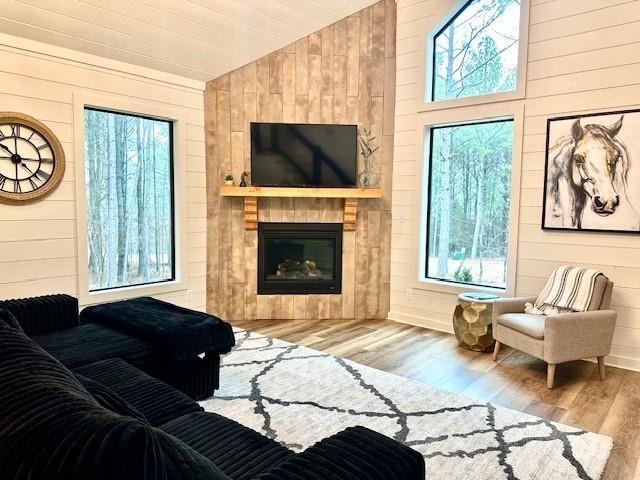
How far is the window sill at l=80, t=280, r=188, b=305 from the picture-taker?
4.21 m

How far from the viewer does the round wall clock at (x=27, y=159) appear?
3598 millimetres

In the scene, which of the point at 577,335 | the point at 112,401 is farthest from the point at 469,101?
the point at 112,401

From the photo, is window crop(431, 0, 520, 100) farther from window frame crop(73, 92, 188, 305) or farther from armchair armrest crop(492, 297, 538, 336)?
window frame crop(73, 92, 188, 305)

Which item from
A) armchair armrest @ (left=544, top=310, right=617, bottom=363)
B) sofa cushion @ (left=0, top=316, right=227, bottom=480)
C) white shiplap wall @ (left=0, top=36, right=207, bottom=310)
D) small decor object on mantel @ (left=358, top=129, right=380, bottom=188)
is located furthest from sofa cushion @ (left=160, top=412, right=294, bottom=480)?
small decor object on mantel @ (left=358, top=129, right=380, bottom=188)

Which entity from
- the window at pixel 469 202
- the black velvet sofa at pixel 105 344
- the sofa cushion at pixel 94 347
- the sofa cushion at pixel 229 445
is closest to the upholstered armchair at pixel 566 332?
the window at pixel 469 202

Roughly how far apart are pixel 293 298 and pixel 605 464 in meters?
3.47

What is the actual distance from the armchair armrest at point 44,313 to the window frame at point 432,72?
388 centimetres

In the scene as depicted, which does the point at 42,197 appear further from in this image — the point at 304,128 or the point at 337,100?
A: the point at 337,100

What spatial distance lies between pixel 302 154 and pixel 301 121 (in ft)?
1.27

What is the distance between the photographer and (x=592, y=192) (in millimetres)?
3896

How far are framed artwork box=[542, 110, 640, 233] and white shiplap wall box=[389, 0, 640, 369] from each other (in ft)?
0.28

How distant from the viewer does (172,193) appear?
16.1ft

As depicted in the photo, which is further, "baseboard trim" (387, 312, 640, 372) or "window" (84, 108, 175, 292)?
"window" (84, 108, 175, 292)

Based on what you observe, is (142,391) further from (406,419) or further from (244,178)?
(244,178)
